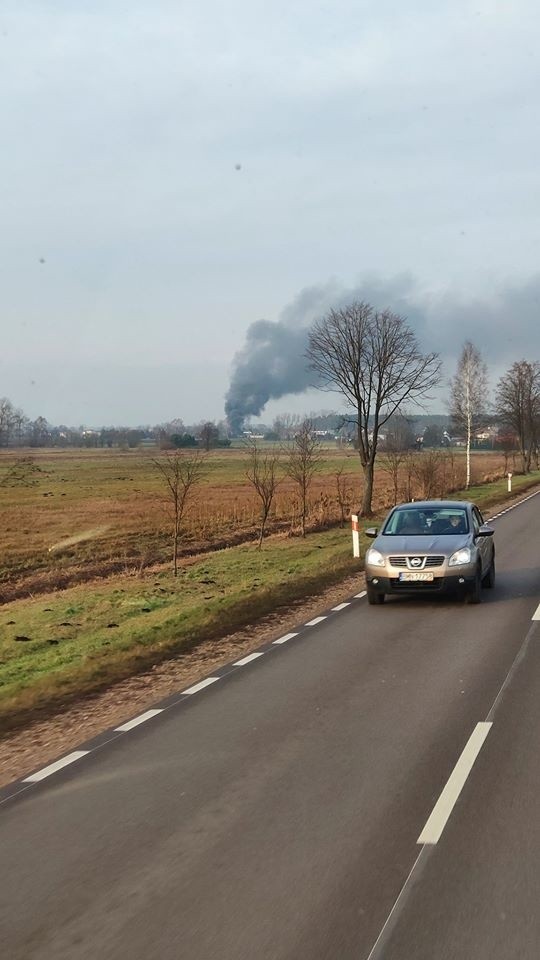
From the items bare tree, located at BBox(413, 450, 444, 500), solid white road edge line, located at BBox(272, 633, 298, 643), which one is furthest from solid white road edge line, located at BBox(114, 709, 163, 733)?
bare tree, located at BBox(413, 450, 444, 500)

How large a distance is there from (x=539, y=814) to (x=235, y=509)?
35.5 metres

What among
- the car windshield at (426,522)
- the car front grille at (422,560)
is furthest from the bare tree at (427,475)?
the car front grille at (422,560)

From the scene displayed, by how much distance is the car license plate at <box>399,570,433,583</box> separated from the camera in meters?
14.0

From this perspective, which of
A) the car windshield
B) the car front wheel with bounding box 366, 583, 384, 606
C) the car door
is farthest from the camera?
the car windshield

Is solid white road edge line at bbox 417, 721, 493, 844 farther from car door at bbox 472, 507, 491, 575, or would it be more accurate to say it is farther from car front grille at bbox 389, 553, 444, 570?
car door at bbox 472, 507, 491, 575

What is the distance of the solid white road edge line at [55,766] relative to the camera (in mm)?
6848

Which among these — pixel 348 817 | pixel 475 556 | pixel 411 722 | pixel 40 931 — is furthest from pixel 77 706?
pixel 475 556

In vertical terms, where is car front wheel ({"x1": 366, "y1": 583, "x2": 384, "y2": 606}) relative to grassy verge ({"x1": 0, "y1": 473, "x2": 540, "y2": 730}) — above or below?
above

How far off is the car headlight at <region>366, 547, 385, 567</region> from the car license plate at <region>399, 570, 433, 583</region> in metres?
0.36

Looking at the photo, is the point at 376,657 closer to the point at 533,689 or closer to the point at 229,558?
the point at 533,689

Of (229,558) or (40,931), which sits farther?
(229,558)

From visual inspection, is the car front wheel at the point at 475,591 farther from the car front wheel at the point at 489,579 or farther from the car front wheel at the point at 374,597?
the car front wheel at the point at 489,579

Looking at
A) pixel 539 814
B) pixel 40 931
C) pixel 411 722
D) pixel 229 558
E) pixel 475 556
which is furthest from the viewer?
pixel 229 558

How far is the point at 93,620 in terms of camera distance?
55.1 ft
